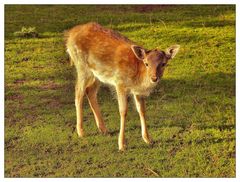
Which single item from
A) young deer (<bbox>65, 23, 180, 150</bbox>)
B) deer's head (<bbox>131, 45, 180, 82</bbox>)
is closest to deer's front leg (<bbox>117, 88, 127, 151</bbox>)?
young deer (<bbox>65, 23, 180, 150</bbox>)

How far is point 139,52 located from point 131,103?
320cm

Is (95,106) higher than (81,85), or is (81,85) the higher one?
(81,85)

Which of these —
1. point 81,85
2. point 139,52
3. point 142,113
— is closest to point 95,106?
point 81,85

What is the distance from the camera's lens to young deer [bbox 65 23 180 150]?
33.1 feet

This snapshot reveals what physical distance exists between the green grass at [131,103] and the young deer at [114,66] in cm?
54

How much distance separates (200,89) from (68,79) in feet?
9.96

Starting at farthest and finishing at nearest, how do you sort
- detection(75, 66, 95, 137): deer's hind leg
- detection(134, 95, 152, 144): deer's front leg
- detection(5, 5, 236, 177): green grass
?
detection(75, 66, 95, 137): deer's hind leg
detection(134, 95, 152, 144): deer's front leg
detection(5, 5, 236, 177): green grass

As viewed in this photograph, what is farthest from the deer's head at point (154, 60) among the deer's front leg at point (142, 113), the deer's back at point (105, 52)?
the deer's front leg at point (142, 113)

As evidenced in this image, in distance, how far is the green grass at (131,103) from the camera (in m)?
10.4

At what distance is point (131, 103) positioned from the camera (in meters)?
13.2

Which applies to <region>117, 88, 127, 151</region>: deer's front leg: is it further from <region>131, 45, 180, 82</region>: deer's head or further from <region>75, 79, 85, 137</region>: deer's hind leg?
<region>75, 79, 85, 137</region>: deer's hind leg

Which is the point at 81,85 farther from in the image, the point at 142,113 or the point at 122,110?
the point at 142,113

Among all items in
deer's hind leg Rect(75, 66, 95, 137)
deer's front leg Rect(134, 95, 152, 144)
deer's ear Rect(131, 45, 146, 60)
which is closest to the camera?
deer's ear Rect(131, 45, 146, 60)

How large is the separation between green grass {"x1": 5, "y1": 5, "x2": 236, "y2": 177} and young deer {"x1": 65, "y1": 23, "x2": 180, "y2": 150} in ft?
1.76
